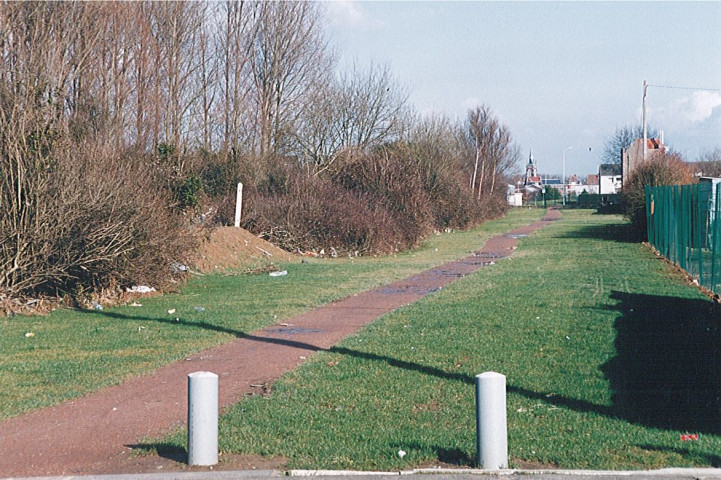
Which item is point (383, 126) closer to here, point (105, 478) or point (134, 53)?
point (134, 53)

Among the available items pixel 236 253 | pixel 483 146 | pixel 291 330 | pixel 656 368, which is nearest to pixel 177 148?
pixel 236 253

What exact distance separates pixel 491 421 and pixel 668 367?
4.08 meters

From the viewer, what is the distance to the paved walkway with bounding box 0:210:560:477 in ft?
20.3

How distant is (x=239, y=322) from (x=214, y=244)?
10.6 m

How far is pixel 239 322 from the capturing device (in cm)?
1267

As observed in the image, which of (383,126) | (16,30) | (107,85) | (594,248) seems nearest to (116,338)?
(16,30)

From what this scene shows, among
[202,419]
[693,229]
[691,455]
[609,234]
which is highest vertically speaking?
[693,229]

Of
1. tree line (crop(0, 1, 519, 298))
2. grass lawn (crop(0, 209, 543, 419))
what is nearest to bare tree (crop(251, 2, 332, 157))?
tree line (crop(0, 1, 519, 298))

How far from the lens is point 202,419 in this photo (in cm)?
579

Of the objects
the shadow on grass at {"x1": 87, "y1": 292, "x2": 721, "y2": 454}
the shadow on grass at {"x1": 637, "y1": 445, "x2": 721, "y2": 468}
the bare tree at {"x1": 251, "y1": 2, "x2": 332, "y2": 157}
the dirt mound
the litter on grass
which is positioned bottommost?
the shadow on grass at {"x1": 637, "y1": 445, "x2": 721, "y2": 468}

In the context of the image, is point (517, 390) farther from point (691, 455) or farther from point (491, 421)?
point (491, 421)

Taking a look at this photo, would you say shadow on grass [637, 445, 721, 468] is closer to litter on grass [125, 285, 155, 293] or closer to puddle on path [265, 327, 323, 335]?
puddle on path [265, 327, 323, 335]

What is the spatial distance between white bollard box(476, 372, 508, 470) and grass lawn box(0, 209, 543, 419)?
4426mm

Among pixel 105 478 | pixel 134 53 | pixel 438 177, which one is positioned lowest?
pixel 105 478
